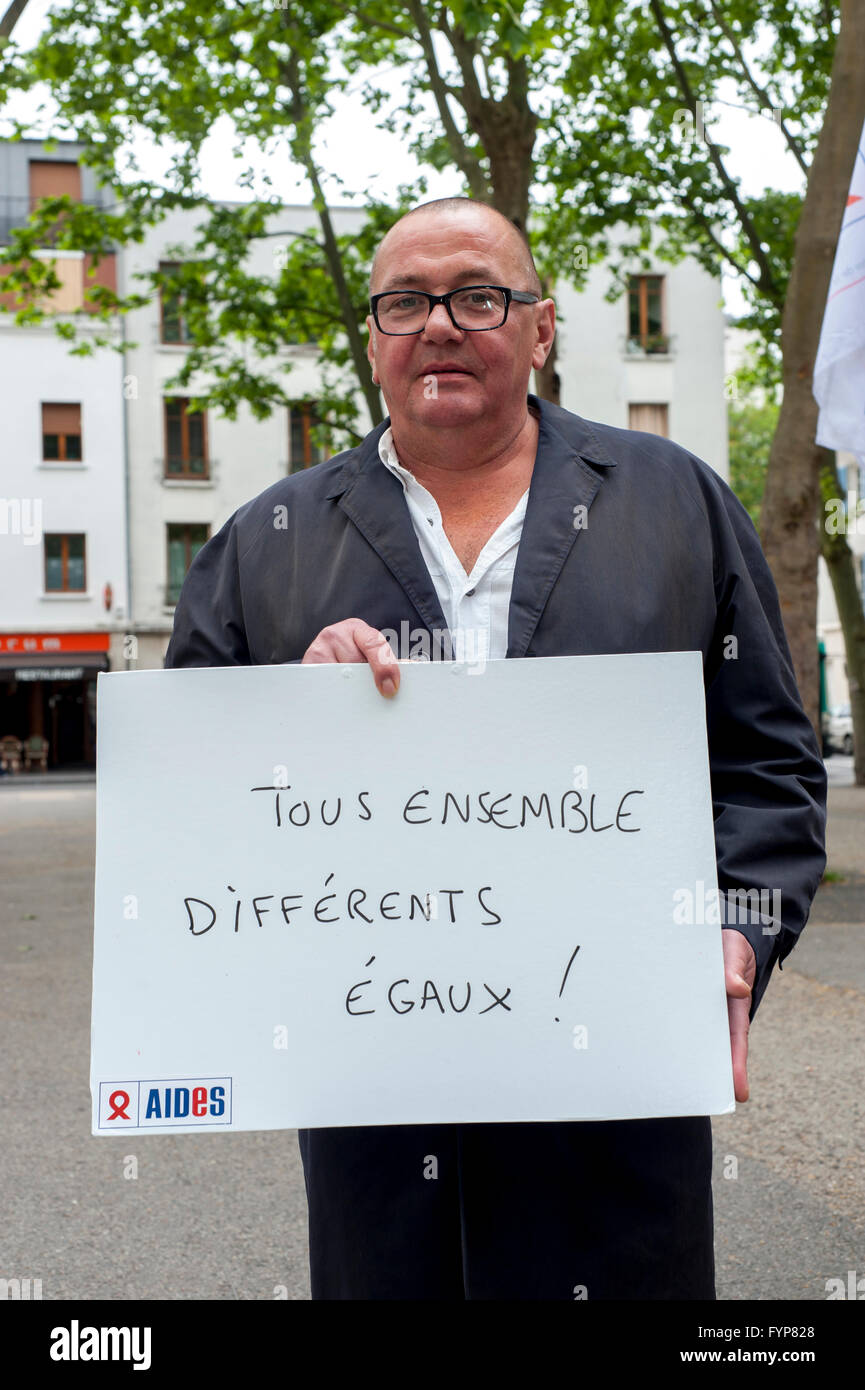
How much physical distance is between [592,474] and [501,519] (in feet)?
0.47

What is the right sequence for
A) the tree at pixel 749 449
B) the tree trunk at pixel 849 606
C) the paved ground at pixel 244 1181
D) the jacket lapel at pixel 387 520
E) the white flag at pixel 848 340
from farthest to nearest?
the tree at pixel 749 449 → the tree trunk at pixel 849 606 → the white flag at pixel 848 340 → the paved ground at pixel 244 1181 → the jacket lapel at pixel 387 520

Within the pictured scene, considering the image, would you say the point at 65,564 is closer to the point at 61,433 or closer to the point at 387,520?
the point at 61,433

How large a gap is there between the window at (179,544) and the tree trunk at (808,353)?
88.2 feet

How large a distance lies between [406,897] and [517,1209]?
44 centimetres

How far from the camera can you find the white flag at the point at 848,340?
5273 millimetres

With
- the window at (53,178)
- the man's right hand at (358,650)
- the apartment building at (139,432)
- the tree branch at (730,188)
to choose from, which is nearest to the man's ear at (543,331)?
the man's right hand at (358,650)

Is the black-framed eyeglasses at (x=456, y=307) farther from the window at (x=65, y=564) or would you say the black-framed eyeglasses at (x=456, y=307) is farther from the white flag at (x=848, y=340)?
the window at (x=65, y=564)

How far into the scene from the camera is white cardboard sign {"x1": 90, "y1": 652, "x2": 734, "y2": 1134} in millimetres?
1892

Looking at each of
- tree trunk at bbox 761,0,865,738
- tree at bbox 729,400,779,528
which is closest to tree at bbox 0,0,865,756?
tree trunk at bbox 761,0,865,738

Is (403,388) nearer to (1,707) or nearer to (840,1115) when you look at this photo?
(840,1115)

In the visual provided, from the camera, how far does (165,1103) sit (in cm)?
189

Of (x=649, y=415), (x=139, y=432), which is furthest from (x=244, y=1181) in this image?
(x=649, y=415)

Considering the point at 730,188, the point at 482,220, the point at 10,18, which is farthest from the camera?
the point at 730,188
